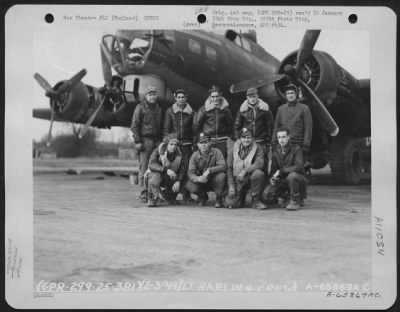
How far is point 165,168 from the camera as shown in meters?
6.25

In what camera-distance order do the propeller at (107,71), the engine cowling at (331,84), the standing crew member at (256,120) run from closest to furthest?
the standing crew member at (256,120) < the engine cowling at (331,84) < the propeller at (107,71)

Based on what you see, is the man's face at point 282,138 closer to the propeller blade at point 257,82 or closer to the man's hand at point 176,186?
the man's hand at point 176,186

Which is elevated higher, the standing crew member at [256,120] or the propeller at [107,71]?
the propeller at [107,71]

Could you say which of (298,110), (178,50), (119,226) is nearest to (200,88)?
(178,50)

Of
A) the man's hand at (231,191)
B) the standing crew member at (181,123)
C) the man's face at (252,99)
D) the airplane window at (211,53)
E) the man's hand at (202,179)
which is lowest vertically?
the man's hand at (231,191)

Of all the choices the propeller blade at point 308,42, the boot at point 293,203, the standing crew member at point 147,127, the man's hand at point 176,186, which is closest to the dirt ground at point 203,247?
the boot at point 293,203

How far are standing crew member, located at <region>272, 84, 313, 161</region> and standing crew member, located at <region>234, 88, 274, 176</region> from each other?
0.17 m

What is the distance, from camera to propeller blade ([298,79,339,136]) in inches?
289

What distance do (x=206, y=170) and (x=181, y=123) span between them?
3.07ft

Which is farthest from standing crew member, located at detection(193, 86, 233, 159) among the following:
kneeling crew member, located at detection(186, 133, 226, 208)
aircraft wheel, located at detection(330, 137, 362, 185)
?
aircraft wheel, located at detection(330, 137, 362, 185)

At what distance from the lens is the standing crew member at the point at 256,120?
645cm

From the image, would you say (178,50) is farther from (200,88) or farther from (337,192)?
(337,192)

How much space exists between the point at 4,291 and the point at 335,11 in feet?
16.3

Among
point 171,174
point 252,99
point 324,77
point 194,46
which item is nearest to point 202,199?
point 171,174
